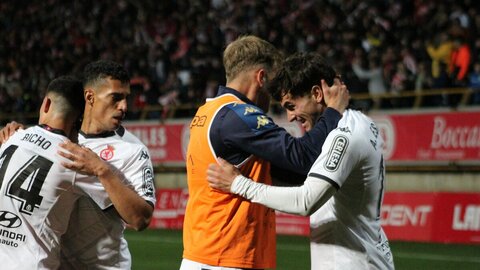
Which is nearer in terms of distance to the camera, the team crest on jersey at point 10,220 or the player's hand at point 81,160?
the player's hand at point 81,160

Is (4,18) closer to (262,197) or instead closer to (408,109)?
(408,109)

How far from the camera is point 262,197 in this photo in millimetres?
4629

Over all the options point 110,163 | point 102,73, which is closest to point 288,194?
point 110,163

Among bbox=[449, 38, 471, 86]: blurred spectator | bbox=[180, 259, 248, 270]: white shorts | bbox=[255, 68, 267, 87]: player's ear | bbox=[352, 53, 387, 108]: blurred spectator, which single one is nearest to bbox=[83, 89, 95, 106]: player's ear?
bbox=[255, 68, 267, 87]: player's ear

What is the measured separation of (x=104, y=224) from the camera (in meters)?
5.43

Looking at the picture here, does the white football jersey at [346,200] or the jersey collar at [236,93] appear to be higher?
the jersey collar at [236,93]

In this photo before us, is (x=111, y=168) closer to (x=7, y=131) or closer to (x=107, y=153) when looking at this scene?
(x=107, y=153)

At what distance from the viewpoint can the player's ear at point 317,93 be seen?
15.9 feet

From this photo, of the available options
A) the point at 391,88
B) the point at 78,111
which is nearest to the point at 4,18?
the point at 391,88

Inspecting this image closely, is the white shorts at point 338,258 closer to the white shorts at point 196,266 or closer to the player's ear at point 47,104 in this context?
the white shorts at point 196,266

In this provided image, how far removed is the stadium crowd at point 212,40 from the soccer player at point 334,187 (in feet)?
37.4

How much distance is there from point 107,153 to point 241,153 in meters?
0.96

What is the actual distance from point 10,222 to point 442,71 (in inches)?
489

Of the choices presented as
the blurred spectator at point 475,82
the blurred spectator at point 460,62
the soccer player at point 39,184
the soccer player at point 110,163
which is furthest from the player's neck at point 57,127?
the blurred spectator at point 460,62
